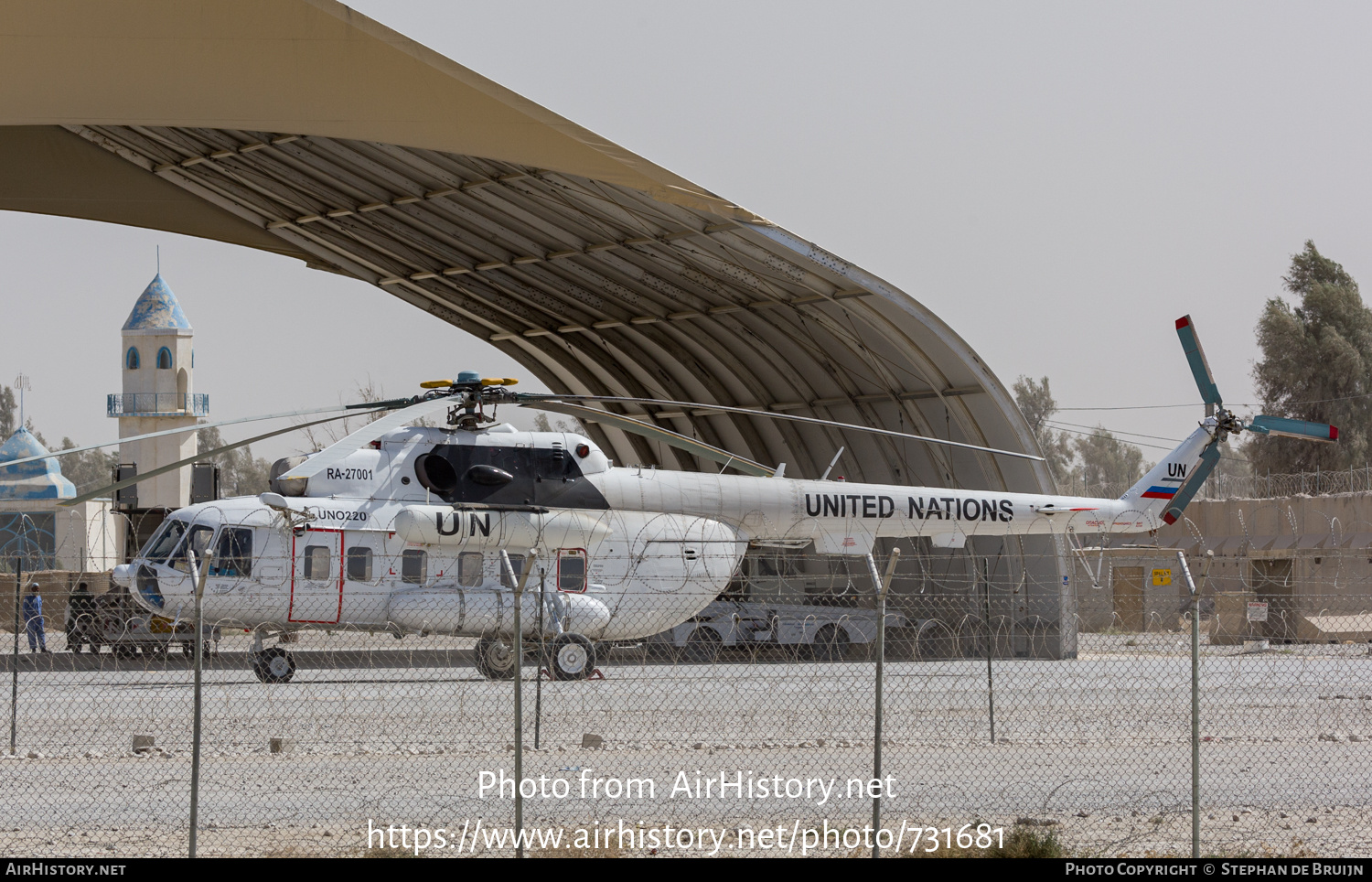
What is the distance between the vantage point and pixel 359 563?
16906 mm

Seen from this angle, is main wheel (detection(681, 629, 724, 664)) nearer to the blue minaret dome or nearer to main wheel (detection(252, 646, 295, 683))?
main wheel (detection(252, 646, 295, 683))

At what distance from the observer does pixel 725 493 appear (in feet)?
60.6

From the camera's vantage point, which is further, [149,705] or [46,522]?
[46,522]

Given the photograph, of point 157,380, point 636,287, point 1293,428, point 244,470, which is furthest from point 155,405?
point 244,470

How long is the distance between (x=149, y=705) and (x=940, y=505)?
37.8 ft

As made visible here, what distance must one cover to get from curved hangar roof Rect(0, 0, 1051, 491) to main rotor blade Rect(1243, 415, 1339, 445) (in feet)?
13.6

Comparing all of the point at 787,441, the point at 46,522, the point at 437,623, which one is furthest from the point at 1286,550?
the point at 46,522

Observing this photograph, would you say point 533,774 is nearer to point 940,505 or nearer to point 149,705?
point 149,705

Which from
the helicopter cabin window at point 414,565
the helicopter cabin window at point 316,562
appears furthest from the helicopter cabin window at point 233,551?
the helicopter cabin window at point 414,565

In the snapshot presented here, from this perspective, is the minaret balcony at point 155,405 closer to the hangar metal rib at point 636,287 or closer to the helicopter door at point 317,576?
the hangar metal rib at point 636,287

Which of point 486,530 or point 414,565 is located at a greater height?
point 486,530

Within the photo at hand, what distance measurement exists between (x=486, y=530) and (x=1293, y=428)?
471 inches

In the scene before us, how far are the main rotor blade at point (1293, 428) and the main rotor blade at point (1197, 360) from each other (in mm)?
1247

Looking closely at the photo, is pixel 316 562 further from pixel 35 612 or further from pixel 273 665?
pixel 35 612
